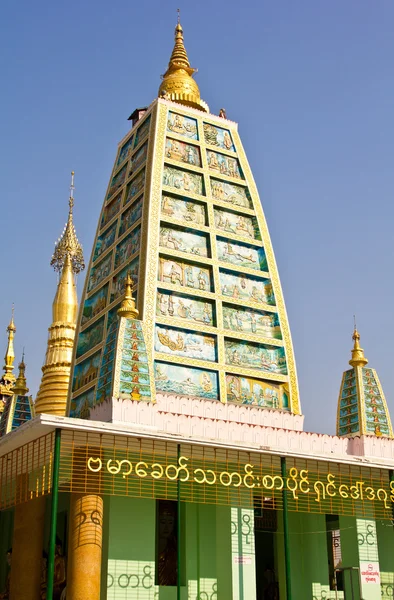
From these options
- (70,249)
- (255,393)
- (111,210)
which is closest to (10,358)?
(70,249)

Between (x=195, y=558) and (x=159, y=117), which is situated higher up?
(x=159, y=117)

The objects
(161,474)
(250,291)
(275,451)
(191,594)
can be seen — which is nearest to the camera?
(161,474)

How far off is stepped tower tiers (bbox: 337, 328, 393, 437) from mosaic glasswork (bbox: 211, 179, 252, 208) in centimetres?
613

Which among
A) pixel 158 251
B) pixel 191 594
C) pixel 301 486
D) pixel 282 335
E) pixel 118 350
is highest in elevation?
pixel 158 251

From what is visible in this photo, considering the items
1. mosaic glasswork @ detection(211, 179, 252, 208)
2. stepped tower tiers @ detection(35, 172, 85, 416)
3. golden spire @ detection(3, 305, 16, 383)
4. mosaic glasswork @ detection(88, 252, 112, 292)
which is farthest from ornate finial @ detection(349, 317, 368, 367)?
golden spire @ detection(3, 305, 16, 383)

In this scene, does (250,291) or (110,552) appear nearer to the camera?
(110,552)

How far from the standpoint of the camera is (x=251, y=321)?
973 inches

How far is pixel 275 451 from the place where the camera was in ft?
59.2

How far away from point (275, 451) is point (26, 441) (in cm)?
569

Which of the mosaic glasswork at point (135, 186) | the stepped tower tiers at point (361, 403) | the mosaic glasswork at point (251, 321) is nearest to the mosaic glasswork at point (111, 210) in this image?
the mosaic glasswork at point (135, 186)

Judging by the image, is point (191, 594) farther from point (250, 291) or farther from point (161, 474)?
point (250, 291)

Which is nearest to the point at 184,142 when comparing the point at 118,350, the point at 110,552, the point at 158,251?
the point at 158,251

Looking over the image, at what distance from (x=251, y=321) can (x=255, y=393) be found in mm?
2499

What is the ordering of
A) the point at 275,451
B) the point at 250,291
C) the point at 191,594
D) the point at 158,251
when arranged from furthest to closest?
1. the point at 250,291
2. the point at 158,251
3. the point at 191,594
4. the point at 275,451
